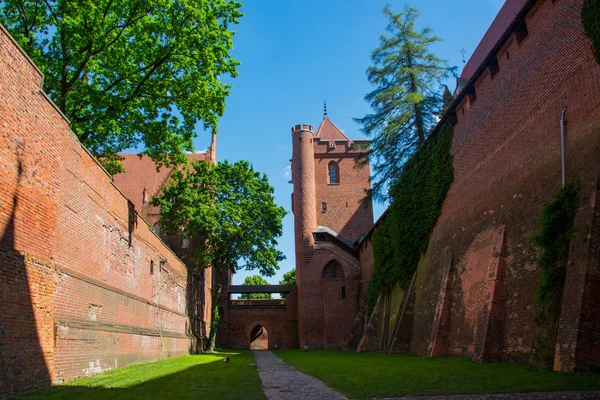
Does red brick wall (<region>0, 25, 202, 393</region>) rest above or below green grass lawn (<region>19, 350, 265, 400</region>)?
above

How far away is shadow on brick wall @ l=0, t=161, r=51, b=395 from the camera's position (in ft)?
25.8

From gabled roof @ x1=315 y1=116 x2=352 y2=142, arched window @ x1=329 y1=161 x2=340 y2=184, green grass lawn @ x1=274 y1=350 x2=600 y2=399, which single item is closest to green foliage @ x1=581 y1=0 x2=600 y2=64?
green grass lawn @ x1=274 y1=350 x2=600 y2=399

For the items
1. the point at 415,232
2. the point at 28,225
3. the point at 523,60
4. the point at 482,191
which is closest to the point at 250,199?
the point at 415,232

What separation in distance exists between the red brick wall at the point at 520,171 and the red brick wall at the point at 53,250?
9443mm

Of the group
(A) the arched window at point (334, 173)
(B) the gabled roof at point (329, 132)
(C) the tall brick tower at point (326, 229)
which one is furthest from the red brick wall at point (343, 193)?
(B) the gabled roof at point (329, 132)

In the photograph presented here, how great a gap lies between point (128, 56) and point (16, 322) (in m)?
10.1

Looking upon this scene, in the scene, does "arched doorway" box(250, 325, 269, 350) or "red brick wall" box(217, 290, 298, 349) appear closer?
"red brick wall" box(217, 290, 298, 349)

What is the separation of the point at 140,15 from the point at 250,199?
1586cm

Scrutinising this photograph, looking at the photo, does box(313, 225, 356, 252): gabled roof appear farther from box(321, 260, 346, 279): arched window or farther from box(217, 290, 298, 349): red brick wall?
box(217, 290, 298, 349): red brick wall

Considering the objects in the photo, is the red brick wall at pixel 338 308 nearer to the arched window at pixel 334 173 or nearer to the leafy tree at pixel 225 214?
the leafy tree at pixel 225 214

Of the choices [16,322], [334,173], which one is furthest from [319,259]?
[16,322]

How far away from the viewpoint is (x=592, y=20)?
10.1 meters

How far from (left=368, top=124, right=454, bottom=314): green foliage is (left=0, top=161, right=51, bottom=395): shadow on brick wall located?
14.4 metres

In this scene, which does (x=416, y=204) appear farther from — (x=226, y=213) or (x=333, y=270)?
(x=333, y=270)
